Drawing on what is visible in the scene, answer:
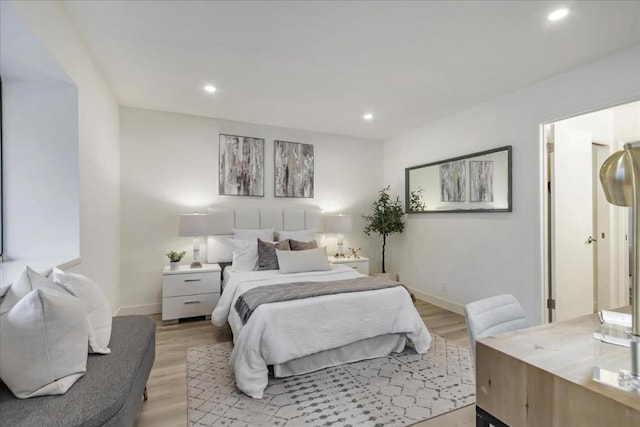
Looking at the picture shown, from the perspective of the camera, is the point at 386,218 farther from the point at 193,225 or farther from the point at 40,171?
the point at 40,171

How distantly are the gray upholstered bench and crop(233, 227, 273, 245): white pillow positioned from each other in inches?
94.0

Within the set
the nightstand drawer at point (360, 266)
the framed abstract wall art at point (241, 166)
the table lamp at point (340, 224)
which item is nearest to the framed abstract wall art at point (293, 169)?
the framed abstract wall art at point (241, 166)

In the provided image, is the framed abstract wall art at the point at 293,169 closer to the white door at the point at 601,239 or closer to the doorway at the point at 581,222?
the doorway at the point at 581,222

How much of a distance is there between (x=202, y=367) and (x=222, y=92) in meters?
2.71

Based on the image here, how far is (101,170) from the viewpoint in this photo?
9.56ft

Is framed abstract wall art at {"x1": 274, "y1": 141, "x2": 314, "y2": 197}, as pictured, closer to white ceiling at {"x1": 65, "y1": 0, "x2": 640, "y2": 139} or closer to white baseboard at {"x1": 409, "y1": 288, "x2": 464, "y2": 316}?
white ceiling at {"x1": 65, "y1": 0, "x2": 640, "y2": 139}

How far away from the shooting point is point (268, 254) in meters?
3.62

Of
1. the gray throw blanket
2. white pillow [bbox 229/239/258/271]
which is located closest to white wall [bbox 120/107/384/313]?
white pillow [bbox 229/239/258/271]

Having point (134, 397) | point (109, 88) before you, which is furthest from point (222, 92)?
point (134, 397)

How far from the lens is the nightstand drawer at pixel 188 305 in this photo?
3.50 metres

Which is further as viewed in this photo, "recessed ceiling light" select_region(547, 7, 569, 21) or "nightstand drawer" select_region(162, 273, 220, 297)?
"nightstand drawer" select_region(162, 273, 220, 297)

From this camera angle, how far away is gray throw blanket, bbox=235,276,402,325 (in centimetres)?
241

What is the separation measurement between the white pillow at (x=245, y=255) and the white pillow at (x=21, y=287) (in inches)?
86.6

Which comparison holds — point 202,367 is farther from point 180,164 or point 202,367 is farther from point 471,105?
point 471,105
